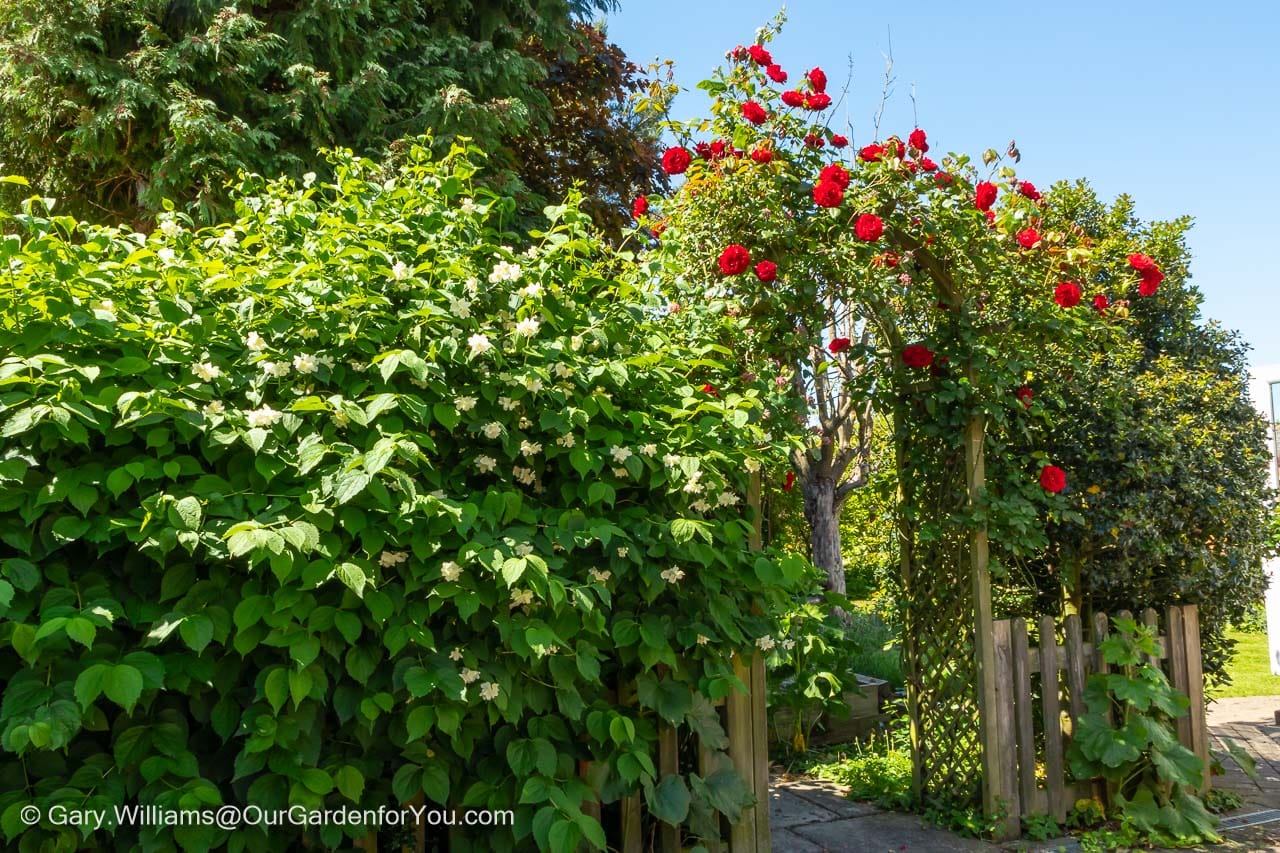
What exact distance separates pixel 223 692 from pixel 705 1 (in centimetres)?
536

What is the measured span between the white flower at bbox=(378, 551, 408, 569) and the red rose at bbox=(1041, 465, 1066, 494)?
9.25 ft

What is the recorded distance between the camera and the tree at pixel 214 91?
283 inches

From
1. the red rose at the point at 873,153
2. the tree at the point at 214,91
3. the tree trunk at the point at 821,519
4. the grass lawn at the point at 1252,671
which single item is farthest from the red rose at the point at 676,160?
the tree trunk at the point at 821,519

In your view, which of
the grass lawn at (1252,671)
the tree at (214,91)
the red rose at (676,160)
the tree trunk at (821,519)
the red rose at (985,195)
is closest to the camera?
the red rose at (985,195)

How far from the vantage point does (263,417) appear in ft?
7.16

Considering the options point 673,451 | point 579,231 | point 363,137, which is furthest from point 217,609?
point 363,137

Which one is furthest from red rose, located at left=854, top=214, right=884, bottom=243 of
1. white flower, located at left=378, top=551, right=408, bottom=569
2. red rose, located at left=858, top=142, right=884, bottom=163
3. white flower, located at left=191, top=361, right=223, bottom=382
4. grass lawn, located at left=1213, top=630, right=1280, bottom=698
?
grass lawn, located at left=1213, top=630, right=1280, bottom=698

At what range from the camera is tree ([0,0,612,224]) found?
23.5 ft

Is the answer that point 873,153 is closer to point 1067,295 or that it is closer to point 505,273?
point 1067,295

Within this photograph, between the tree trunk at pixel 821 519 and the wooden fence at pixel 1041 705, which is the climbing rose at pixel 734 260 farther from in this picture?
the tree trunk at pixel 821 519

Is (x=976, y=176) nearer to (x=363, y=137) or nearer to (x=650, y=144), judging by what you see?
(x=363, y=137)

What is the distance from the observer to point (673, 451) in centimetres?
267

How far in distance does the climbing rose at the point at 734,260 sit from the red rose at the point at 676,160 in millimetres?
484

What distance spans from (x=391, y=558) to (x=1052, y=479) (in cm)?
286
